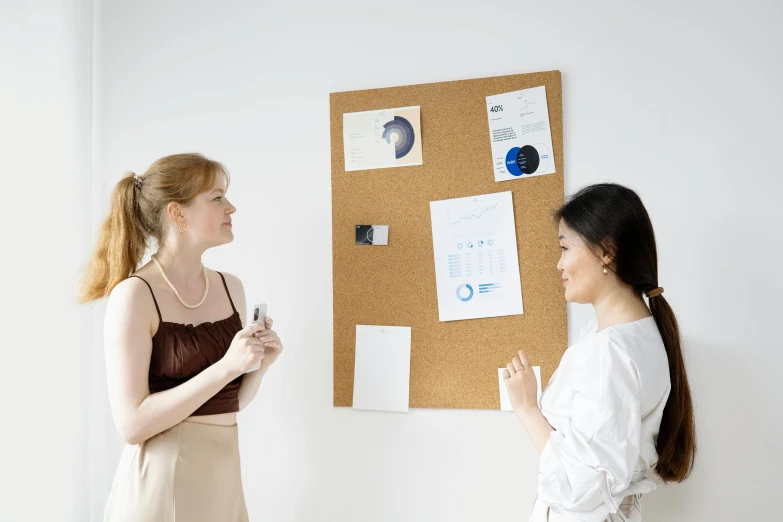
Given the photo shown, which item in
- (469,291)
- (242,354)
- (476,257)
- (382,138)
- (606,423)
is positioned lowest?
(606,423)

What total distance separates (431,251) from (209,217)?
717mm

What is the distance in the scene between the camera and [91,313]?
2.32 metres

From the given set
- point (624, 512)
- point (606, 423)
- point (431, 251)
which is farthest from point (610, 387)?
point (431, 251)

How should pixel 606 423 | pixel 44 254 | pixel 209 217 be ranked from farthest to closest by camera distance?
pixel 44 254, pixel 209 217, pixel 606 423

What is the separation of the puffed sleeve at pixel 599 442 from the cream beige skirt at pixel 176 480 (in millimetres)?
799

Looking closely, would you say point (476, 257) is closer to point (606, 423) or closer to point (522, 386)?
point (522, 386)

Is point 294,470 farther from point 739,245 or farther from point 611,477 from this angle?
point 739,245

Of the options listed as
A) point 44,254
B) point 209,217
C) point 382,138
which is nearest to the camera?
point 209,217

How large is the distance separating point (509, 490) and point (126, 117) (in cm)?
182

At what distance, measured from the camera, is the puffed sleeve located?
4.59 feet

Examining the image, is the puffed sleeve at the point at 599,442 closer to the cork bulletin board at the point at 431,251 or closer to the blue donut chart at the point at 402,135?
the cork bulletin board at the point at 431,251

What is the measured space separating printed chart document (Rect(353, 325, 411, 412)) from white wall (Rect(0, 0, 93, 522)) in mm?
944


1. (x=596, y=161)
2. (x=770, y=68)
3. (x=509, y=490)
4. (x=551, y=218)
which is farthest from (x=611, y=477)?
(x=770, y=68)

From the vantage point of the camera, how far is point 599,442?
4.60 feet
